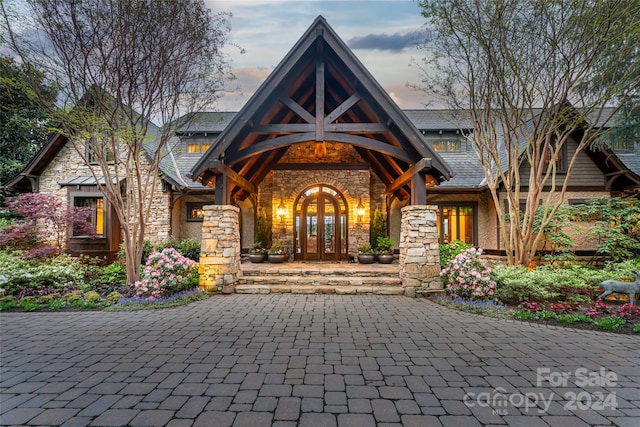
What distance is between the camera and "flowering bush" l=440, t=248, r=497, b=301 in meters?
5.80

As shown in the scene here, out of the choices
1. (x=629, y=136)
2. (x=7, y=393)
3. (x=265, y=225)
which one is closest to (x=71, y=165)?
(x=265, y=225)

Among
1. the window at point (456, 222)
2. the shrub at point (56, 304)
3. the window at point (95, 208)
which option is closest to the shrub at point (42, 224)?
the window at point (95, 208)

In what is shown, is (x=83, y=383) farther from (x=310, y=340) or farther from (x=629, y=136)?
(x=629, y=136)

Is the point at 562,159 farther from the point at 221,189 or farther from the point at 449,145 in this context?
the point at 221,189

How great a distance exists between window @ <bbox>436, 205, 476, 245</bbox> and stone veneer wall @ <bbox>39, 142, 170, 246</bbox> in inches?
393

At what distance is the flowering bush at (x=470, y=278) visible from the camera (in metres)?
5.80

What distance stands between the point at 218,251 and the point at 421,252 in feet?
15.0

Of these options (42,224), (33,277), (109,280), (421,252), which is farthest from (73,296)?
(421,252)

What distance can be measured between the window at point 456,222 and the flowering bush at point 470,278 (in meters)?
4.82

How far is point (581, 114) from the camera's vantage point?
21.4 feet

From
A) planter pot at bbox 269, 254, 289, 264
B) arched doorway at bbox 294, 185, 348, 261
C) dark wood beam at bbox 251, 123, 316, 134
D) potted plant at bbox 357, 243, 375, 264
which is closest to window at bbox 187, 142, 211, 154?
arched doorway at bbox 294, 185, 348, 261

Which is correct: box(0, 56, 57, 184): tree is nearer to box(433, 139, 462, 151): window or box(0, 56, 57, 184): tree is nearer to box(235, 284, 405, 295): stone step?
box(235, 284, 405, 295): stone step

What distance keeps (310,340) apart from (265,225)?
7021mm

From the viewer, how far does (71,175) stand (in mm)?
10914
